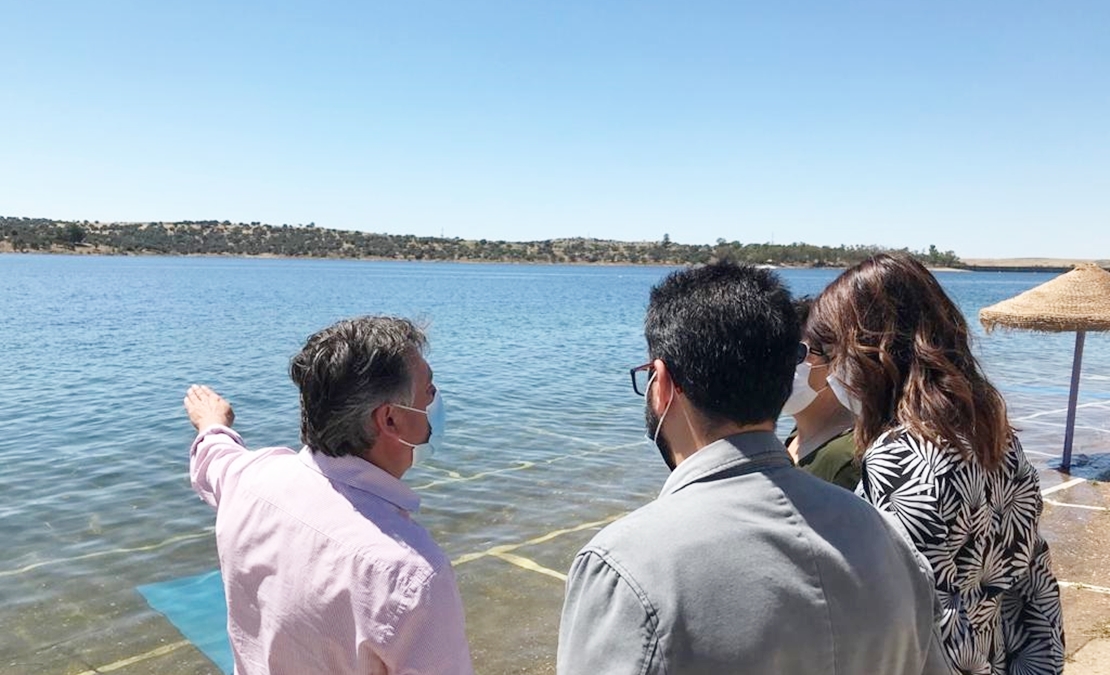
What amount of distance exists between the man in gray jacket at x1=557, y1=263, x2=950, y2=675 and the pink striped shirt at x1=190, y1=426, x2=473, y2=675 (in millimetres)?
639

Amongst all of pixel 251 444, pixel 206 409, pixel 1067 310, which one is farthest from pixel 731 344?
pixel 251 444

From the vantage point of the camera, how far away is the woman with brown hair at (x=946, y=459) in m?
2.12

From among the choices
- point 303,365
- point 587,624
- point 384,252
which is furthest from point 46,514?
point 384,252

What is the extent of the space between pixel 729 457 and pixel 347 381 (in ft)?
3.55

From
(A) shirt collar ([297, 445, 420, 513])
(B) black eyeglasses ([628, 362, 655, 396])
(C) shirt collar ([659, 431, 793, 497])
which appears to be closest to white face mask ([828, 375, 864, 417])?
(B) black eyeglasses ([628, 362, 655, 396])

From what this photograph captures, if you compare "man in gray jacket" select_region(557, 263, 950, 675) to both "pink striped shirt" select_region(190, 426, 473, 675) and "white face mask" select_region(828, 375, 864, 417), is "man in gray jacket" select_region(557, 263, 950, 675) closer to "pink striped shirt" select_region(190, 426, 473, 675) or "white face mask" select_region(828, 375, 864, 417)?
"pink striped shirt" select_region(190, 426, 473, 675)

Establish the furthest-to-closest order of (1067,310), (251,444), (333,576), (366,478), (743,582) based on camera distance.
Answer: (251,444), (1067,310), (366,478), (333,576), (743,582)

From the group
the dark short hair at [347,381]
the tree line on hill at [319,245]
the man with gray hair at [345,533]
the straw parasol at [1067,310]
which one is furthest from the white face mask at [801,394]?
the tree line on hill at [319,245]

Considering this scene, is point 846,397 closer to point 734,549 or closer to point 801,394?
point 801,394

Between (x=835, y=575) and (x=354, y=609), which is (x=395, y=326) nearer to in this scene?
(x=354, y=609)

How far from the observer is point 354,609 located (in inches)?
76.5

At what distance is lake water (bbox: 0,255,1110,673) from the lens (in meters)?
6.41

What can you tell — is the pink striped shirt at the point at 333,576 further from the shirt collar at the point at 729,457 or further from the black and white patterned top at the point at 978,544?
the black and white patterned top at the point at 978,544

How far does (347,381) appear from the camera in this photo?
2.16 meters
